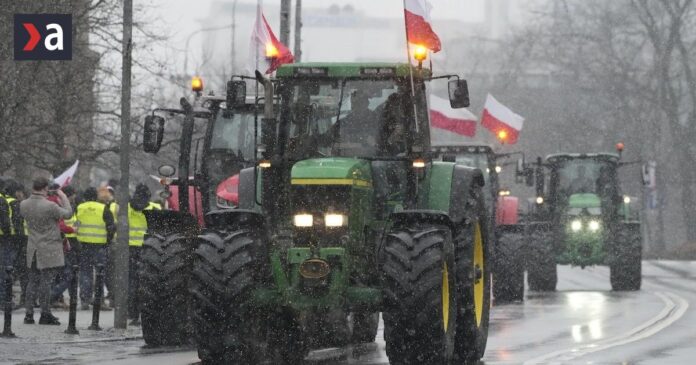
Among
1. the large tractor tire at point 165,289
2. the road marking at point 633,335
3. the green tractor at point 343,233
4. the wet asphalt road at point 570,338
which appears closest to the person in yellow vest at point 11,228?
the wet asphalt road at point 570,338

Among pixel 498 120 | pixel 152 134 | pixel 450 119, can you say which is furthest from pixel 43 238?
pixel 450 119

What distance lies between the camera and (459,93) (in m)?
15.1

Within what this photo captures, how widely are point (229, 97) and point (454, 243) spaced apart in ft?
8.17

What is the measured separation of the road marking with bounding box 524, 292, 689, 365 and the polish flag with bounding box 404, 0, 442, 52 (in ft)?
11.1

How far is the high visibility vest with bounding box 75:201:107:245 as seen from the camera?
77.0 ft

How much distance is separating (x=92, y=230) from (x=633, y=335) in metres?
8.73

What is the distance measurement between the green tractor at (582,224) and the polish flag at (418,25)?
14281mm

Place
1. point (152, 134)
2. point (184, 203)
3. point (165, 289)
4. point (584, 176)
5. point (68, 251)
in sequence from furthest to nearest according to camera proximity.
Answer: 1. point (584, 176)
2. point (68, 251)
3. point (184, 203)
4. point (152, 134)
5. point (165, 289)

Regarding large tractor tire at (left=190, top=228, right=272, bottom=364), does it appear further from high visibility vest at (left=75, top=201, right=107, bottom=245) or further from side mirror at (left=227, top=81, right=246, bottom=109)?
high visibility vest at (left=75, top=201, right=107, bottom=245)

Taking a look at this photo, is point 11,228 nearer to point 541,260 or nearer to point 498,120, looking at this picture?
point 541,260

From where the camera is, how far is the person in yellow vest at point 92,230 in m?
23.5

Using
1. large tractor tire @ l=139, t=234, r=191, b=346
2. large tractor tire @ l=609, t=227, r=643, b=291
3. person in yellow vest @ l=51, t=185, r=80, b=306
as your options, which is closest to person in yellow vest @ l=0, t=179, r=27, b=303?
person in yellow vest @ l=51, t=185, r=80, b=306

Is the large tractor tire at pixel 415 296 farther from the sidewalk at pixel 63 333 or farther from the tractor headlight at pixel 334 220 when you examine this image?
the sidewalk at pixel 63 333

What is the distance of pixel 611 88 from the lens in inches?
2574
